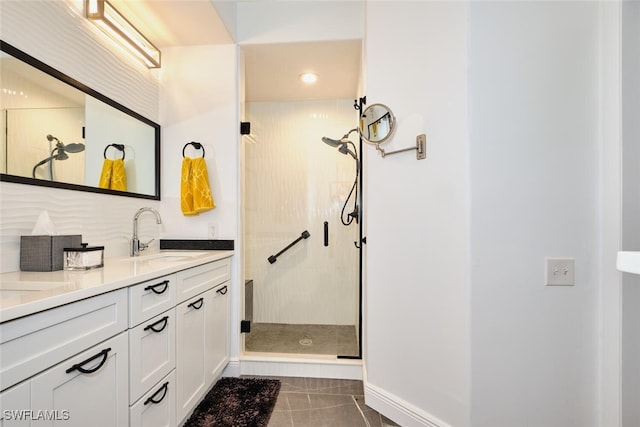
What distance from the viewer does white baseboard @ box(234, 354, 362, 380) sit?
219cm

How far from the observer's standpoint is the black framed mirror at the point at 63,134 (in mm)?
1248

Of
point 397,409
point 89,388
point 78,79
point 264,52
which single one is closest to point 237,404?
point 397,409

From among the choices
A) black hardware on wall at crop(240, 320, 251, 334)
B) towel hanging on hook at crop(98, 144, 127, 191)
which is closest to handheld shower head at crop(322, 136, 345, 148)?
towel hanging on hook at crop(98, 144, 127, 191)

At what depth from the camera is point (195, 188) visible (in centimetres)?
214

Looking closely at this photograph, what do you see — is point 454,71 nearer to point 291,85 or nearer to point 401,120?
point 401,120

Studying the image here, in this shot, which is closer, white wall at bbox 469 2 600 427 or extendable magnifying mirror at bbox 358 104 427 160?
white wall at bbox 469 2 600 427

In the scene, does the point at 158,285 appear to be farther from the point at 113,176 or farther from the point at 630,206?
the point at 630,206

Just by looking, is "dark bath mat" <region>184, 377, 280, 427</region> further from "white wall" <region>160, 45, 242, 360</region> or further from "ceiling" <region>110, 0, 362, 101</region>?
"ceiling" <region>110, 0, 362, 101</region>

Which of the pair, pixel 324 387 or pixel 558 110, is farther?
pixel 324 387

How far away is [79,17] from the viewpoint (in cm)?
161

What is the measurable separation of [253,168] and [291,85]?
0.93 m

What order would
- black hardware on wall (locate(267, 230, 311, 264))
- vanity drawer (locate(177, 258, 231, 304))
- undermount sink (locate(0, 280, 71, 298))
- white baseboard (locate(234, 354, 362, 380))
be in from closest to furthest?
undermount sink (locate(0, 280, 71, 298))
vanity drawer (locate(177, 258, 231, 304))
white baseboard (locate(234, 354, 362, 380))
black hardware on wall (locate(267, 230, 311, 264))

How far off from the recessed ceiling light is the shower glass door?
421mm

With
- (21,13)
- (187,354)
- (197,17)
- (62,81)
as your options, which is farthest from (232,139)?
(187,354)
